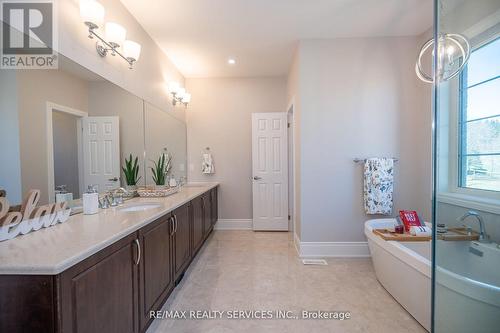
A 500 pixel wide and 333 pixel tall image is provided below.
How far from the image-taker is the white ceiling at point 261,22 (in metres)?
2.35

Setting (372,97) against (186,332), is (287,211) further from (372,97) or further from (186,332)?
(186,332)

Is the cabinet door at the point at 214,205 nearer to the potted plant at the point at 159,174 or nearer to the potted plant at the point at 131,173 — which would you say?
the potted plant at the point at 159,174

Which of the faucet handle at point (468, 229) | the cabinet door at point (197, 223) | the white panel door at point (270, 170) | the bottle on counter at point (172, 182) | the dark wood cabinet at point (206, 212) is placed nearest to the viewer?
the faucet handle at point (468, 229)

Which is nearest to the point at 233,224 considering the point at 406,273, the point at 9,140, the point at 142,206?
the point at 142,206

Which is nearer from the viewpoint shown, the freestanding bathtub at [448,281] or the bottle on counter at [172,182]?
the freestanding bathtub at [448,281]

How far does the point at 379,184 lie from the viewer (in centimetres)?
286

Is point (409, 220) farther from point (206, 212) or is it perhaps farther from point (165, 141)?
point (165, 141)

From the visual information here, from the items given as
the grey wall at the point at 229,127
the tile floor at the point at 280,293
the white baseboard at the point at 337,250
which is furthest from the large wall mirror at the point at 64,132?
the white baseboard at the point at 337,250

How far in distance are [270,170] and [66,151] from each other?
9.95 feet

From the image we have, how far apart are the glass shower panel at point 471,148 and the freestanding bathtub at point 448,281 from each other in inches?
0.4

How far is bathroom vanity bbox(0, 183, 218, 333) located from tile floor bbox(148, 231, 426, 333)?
39 cm

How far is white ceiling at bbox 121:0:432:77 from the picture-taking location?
2.35m

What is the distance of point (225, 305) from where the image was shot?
6.71ft

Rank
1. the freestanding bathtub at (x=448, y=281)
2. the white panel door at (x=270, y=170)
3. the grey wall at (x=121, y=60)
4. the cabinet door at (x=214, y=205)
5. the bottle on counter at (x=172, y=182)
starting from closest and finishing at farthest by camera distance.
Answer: the freestanding bathtub at (x=448, y=281) → the grey wall at (x=121, y=60) → the bottle on counter at (x=172, y=182) → the cabinet door at (x=214, y=205) → the white panel door at (x=270, y=170)
